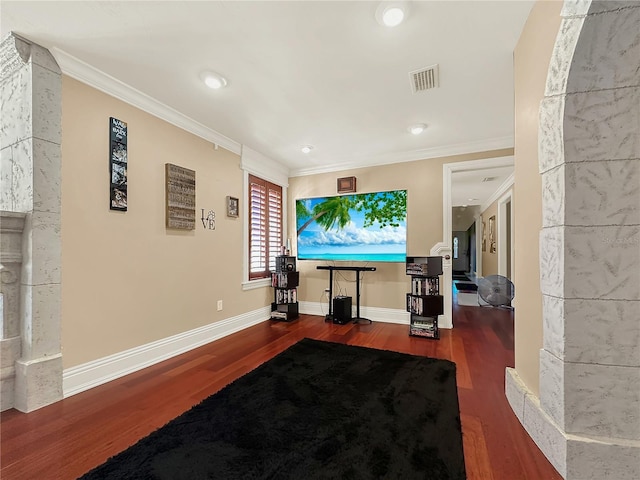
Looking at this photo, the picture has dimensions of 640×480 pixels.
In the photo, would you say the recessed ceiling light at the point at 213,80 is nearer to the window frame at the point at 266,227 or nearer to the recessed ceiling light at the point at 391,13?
the recessed ceiling light at the point at 391,13

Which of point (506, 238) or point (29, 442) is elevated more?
point (506, 238)

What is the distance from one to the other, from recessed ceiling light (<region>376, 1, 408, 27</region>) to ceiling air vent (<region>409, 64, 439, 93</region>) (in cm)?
56

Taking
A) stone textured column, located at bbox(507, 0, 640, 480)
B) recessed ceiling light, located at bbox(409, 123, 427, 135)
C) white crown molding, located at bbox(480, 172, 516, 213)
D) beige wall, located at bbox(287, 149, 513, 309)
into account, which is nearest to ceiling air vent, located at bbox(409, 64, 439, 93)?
recessed ceiling light, located at bbox(409, 123, 427, 135)

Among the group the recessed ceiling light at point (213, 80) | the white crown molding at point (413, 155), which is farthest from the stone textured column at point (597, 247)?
the white crown molding at point (413, 155)

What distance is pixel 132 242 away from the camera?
2445 millimetres

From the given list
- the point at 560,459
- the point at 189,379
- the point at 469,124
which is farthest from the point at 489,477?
the point at 469,124

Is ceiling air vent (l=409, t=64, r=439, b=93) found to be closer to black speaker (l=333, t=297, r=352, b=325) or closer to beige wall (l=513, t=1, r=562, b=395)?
beige wall (l=513, t=1, r=562, b=395)

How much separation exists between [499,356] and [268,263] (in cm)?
315

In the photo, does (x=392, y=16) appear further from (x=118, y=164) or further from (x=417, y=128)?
(x=118, y=164)

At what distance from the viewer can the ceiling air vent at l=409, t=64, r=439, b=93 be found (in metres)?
2.11

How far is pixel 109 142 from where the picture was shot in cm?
227

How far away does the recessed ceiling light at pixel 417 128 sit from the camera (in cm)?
306

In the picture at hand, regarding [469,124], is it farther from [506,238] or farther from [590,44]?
[506,238]

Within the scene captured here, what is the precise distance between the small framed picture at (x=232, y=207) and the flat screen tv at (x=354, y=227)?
1.15 meters
